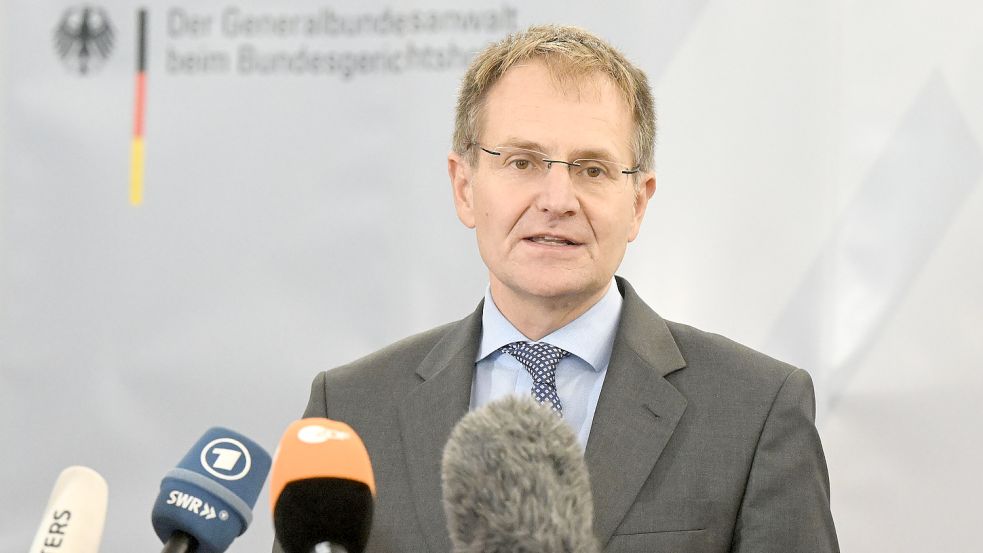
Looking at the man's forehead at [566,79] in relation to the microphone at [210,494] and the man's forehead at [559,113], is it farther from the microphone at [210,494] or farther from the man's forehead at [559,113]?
the microphone at [210,494]

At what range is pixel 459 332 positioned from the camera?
2248 mm

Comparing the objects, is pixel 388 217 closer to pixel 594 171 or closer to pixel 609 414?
pixel 594 171

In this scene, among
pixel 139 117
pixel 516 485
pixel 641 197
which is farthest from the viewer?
pixel 139 117

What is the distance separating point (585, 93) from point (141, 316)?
1499 mm

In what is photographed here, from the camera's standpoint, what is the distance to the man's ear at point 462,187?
2234 mm

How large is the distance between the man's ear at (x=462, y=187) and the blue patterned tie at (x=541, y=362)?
259 millimetres

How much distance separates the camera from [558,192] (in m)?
2.01

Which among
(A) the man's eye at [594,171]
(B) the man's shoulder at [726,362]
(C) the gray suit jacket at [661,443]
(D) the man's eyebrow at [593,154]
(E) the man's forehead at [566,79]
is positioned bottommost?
(C) the gray suit jacket at [661,443]

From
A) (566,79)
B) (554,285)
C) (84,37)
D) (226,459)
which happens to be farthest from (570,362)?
(84,37)

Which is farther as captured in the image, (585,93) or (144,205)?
(144,205)

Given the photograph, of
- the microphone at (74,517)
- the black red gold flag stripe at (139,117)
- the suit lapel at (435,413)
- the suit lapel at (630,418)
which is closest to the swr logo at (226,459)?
the microphone at (74,517)

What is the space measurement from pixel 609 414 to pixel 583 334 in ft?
0.65

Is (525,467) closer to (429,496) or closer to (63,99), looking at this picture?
(429,496)

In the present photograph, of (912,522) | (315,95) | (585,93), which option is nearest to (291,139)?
(315,95)
